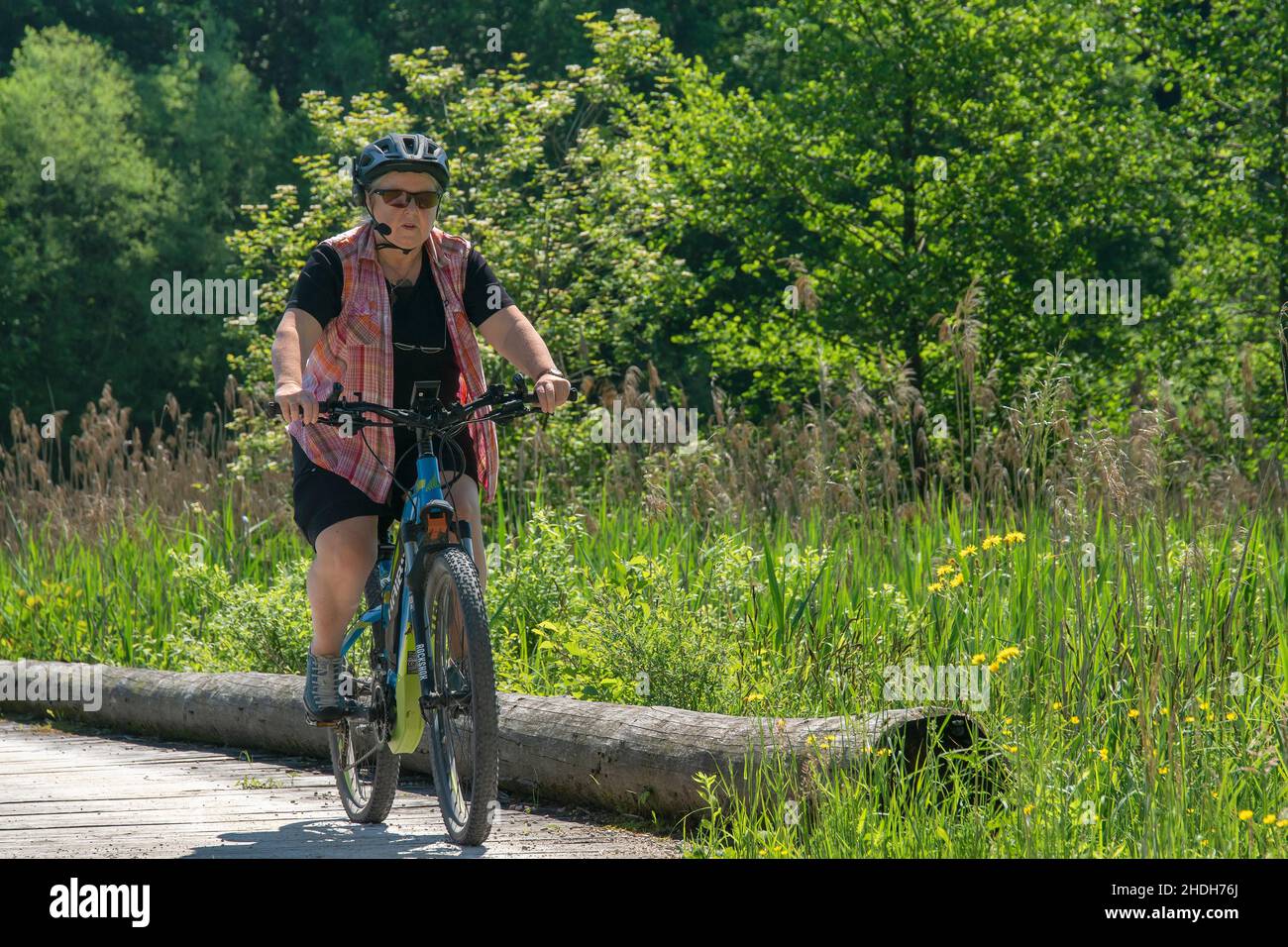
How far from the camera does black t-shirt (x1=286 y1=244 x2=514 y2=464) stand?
5094mm

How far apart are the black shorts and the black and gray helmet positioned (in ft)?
2.66

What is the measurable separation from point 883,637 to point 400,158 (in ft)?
7.87

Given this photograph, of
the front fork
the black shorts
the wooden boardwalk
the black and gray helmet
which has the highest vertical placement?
the black and gray helmet

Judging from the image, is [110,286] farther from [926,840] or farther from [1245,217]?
[926,840]

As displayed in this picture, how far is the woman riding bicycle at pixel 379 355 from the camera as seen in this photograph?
5.04 metres

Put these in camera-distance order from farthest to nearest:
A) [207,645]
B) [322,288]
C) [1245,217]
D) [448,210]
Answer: [1245,217]
[448,210]
[207,645]
[322,288]

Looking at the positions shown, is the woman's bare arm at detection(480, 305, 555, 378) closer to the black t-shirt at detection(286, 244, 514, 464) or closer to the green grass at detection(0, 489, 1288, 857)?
the black t-shirt at detection(286, 244, 514, 464)

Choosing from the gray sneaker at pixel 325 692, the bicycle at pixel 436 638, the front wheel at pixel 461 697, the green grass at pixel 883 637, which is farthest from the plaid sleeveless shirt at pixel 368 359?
the green grass at pixel 883 637

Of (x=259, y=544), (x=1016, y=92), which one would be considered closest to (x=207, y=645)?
(x=259, y=544)

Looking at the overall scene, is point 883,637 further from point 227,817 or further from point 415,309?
point 227,817

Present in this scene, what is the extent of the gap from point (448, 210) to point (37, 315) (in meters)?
23.3

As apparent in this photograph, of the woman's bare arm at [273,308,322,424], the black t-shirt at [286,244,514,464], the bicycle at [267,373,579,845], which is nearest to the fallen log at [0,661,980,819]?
the bicycle at [267,373,579,845]

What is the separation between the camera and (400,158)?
16.4 feet

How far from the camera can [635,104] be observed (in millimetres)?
24641
